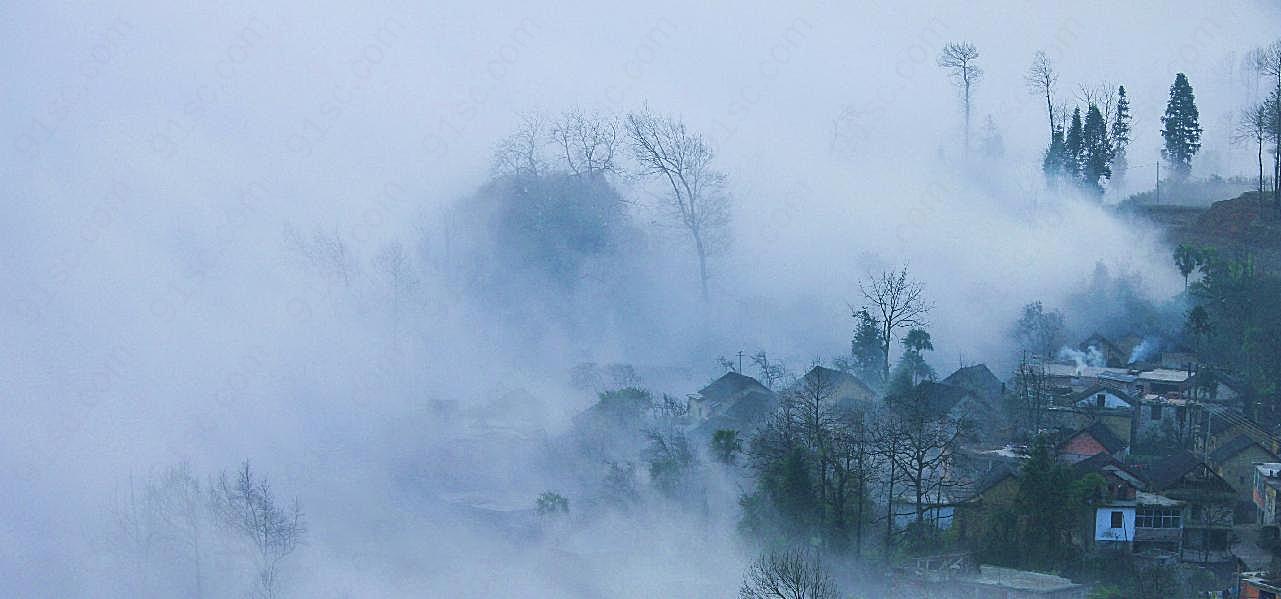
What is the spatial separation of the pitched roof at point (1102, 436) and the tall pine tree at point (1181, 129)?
1053 cm

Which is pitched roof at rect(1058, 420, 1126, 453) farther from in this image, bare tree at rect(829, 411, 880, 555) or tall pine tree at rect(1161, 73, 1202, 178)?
tall pine tree at rect(1161, 73, 1202, 178)

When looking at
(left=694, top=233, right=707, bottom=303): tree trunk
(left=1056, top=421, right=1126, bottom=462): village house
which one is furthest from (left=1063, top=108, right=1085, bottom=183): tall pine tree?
(left=1056, top=421, right=1126, bottom=462): village house

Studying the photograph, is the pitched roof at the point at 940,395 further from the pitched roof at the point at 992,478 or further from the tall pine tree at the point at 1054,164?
the tall pine tree at the point at 1054,164

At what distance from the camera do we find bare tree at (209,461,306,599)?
15.7m

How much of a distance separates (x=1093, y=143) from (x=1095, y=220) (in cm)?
193

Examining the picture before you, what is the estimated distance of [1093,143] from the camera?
26.8 meters

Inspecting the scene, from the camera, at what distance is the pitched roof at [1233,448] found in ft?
56.2

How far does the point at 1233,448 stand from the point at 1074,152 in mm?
10648

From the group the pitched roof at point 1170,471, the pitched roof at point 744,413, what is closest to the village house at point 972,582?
the pitched roof at point 1170,471

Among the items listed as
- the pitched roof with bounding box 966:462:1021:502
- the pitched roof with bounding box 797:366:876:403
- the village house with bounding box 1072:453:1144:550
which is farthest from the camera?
the pitched roof with bounding box 797:366:876:403

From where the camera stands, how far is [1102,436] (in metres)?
17.9

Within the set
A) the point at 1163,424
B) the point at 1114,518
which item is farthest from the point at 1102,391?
the point at 1114,518

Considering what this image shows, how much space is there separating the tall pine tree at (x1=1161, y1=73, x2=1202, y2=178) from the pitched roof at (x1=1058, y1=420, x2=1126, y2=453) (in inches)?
415

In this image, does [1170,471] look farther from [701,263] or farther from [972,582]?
[701,263]
